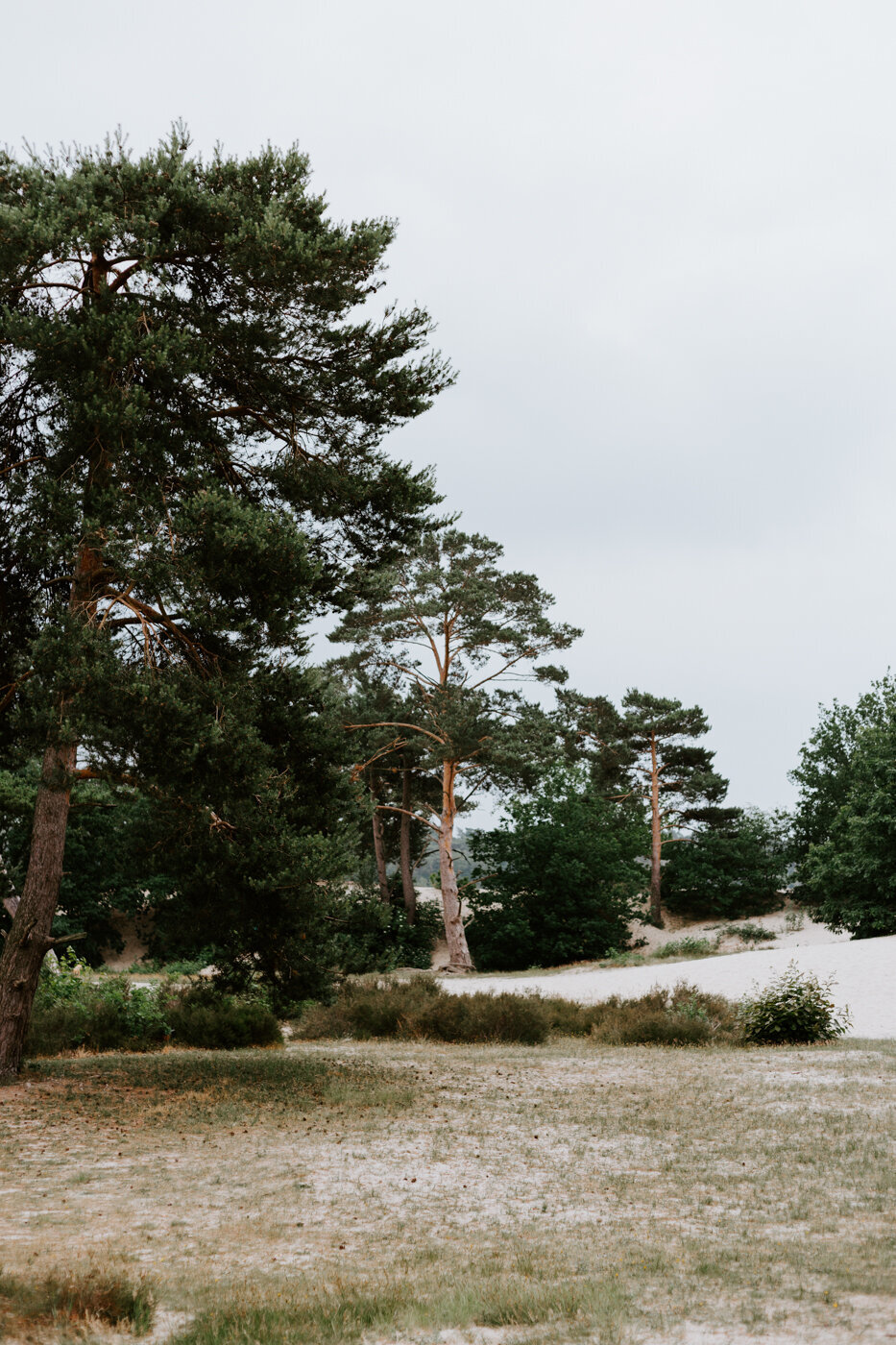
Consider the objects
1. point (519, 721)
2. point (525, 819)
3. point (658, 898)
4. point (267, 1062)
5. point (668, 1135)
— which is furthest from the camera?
point (658, 898)

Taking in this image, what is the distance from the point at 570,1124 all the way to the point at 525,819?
85.6 ft

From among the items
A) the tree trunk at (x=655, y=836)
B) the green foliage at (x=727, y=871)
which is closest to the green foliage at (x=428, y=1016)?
the tree trunk at (x=655, y=836)

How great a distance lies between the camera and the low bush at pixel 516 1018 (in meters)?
14.2

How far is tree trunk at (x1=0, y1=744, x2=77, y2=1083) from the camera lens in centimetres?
951

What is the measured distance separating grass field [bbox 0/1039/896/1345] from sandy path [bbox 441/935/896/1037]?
726cm

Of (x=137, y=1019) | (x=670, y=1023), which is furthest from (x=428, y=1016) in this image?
(x=137, y=1019)

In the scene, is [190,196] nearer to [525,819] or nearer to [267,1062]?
[267,1062]

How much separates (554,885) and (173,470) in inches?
1003

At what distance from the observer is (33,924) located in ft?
31.2

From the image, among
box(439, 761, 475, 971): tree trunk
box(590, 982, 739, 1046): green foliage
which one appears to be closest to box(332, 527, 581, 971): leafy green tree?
box(439, 761, 475, 971): tree trunk

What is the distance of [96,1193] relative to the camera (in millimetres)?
5836

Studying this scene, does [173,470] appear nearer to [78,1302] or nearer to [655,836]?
[78,1302]

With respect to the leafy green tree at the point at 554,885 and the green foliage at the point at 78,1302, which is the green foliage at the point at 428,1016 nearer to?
the green foliage at the point at 78,1302

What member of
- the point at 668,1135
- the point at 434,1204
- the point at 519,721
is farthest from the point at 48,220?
the point at 519,721
